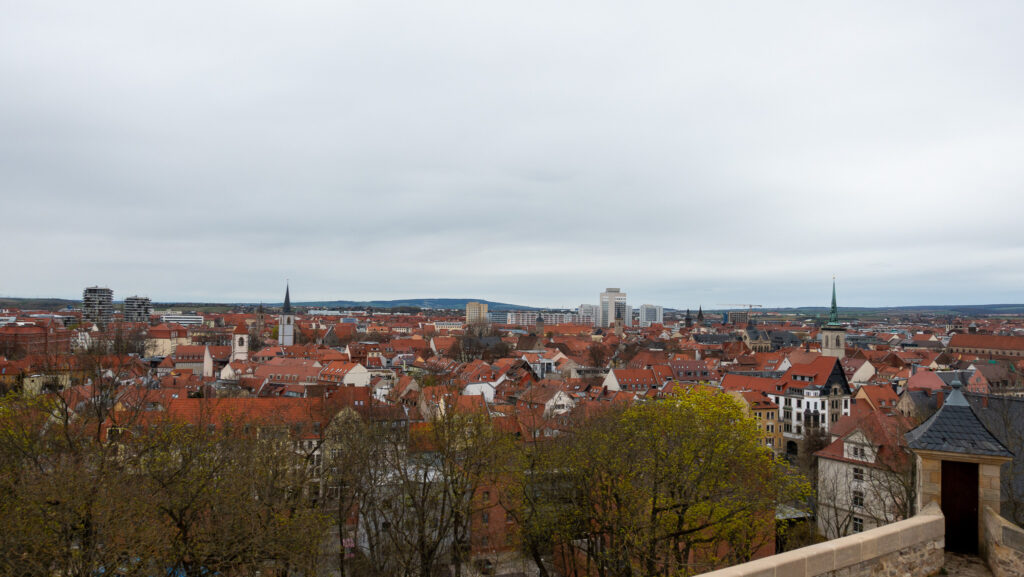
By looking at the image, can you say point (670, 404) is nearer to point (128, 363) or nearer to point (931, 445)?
point (931, 445)

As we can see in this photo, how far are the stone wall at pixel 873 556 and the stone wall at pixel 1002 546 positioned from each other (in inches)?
24.4

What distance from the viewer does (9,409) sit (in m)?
18.2

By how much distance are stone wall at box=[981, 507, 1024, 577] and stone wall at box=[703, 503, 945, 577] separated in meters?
0.62

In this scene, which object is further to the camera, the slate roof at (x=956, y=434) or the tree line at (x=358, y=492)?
the tree line at (x=358, y=492)

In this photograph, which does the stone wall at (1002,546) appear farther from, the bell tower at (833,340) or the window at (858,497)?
the bell tower at (833,340)

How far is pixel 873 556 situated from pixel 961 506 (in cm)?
241

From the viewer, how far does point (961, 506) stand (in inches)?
368

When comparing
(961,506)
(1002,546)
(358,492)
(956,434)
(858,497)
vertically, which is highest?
(956,434)

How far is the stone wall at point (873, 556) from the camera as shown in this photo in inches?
286

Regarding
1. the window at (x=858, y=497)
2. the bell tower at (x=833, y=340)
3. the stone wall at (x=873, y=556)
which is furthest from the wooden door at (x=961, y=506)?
the bell tower at (x=833, y=340)

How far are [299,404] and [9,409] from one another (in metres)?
19.4

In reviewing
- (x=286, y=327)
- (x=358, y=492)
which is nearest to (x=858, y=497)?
(x=358, y=492)

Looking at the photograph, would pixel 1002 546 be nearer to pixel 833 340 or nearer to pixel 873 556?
pixel 873 556

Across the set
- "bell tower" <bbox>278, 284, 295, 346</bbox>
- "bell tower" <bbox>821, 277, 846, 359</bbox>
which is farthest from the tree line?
"bell tower" <bbox>278, 284, 295, 346</bbox>
